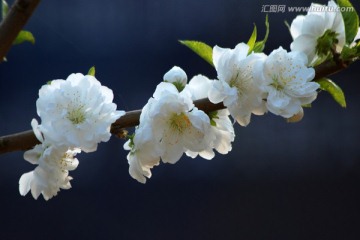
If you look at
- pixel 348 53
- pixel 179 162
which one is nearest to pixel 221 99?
pixel 348 53

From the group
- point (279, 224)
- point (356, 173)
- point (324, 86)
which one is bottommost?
point (279, 224)

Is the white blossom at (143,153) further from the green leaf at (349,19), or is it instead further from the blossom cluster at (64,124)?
the green leaf at (349,19)

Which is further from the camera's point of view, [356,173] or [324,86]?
[356,173]

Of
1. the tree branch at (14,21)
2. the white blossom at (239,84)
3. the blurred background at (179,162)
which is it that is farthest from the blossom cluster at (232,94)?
the blurred background at (179,162)

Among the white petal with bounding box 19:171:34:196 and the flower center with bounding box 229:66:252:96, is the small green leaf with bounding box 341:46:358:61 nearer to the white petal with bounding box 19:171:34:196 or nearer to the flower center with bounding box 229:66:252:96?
the flower center with bounding box 229:66:252:96

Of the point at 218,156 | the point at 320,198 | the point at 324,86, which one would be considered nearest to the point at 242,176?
the point at 218,156

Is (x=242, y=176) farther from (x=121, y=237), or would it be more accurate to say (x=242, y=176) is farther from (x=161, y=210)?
(x=121, y=237)
